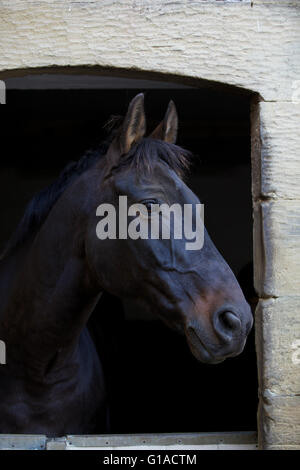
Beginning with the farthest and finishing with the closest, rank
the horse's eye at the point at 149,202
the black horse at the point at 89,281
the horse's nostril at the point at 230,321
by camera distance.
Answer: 1. the horse's eye at the point at 149,202
2. the black horse at the point at 89,281
3. the horse's nostril at the point at 230,321

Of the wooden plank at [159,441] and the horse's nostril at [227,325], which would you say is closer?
the horse's nostril at [227,325]

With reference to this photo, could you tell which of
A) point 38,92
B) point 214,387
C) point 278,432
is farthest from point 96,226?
point 214,387

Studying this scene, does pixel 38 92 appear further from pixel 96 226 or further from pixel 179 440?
pixel 179 440

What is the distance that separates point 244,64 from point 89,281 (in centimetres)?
104

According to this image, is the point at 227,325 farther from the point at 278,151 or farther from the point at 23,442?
the point at 23,442

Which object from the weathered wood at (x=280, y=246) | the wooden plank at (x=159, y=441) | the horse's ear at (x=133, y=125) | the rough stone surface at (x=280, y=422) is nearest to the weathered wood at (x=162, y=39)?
the horse's ear at (x=133, y=125)

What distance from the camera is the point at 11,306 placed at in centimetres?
256

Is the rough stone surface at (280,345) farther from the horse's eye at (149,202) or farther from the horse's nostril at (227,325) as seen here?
the horse's eye at (149,202)

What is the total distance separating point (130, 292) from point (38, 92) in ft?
9.00

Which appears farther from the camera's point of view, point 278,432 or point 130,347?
point 130,347

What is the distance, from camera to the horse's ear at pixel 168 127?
7.91ft

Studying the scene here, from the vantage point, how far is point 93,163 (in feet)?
8.27

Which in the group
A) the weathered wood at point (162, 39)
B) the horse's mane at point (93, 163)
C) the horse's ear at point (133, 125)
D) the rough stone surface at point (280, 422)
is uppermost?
the weathered wood at point (162, 39)

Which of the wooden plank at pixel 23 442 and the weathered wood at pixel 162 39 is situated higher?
the weathered wood at pixel 162 39
